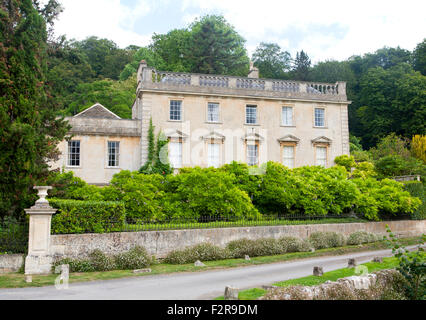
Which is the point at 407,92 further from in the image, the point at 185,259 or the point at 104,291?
the point at 104,291

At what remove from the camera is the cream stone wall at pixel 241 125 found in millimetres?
28969

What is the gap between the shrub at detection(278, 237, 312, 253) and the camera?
19062 millimetres

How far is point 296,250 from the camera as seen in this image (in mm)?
19250

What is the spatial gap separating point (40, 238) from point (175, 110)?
1632 cm

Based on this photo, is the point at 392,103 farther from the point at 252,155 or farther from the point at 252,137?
the point at 252,155

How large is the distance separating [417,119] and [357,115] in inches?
354

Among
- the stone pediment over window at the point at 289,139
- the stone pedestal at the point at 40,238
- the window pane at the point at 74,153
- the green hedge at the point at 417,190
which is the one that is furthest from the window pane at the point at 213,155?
the stone pedestal at the point at 40,238

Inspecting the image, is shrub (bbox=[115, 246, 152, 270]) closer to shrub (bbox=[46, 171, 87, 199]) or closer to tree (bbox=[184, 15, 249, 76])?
shrub (bbox=[46, 171, 87, 199])

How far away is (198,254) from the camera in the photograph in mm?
16875

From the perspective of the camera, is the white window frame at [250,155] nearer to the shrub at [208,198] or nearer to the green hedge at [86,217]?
the shrub at [208,198]

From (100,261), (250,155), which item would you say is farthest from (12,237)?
(250,155)

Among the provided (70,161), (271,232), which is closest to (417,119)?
(271,232)

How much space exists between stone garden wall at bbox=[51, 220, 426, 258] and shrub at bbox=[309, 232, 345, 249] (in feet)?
1.82
